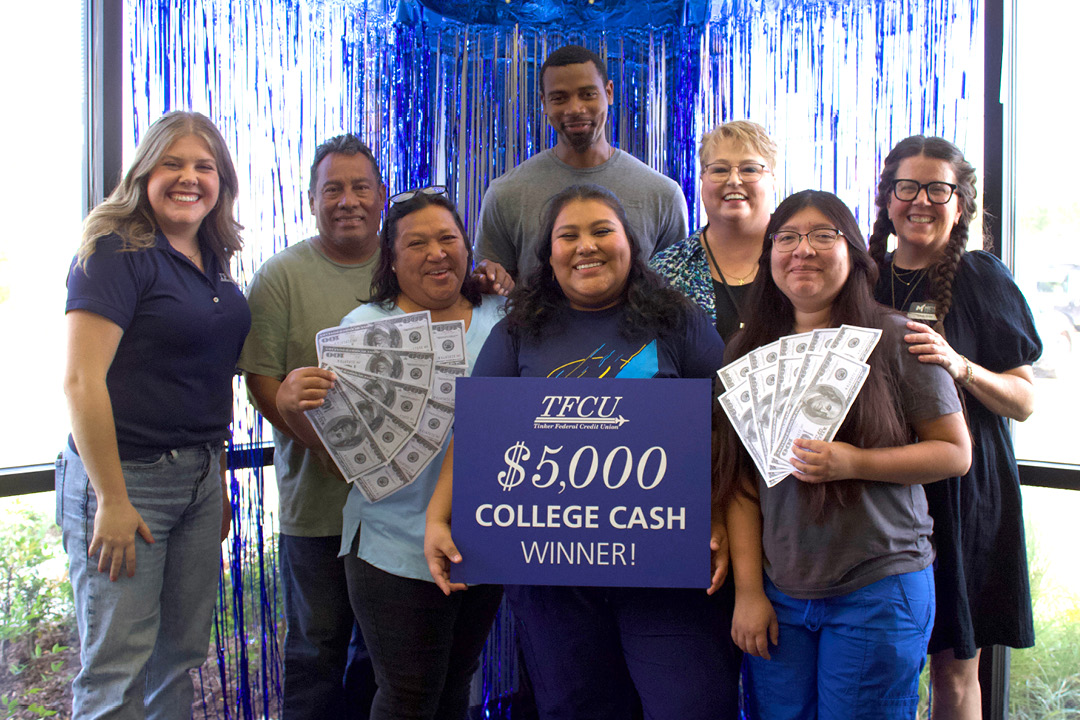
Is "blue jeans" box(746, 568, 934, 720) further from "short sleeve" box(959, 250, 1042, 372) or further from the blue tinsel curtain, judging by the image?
the blue tinsel curtain

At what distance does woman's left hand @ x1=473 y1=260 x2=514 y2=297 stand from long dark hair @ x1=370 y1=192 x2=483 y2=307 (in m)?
0.04

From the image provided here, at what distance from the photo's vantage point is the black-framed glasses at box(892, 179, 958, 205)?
1652mm

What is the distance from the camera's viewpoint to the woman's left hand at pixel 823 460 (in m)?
1.25

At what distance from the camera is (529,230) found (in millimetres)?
2182

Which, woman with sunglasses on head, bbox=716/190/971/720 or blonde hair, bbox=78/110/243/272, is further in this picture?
blonde hair, bbox=78/110/243/272

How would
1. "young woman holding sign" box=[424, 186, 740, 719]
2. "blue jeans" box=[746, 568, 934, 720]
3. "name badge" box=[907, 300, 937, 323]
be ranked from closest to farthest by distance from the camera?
"blue jeans" box=[746, 568, 934, 720] < "young woman holding sign" box=[424, 186, 740, 719] < "name badge" box=[907, 300, 937, 323]

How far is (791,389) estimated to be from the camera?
1.31 m

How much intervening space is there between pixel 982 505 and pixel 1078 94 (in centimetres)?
126

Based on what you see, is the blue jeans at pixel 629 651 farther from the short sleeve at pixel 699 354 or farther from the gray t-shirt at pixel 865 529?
the short sleeve at pixel 699 354

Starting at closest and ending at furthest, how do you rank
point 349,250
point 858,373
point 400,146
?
point 858,373 → point 349,250 → point 400,146

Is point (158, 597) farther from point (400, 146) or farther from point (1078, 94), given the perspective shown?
point (1078, 94)

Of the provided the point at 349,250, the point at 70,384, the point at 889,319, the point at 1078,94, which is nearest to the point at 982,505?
the point at 889,319

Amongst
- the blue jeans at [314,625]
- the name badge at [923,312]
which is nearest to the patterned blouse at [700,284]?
the name badge at [923,312]

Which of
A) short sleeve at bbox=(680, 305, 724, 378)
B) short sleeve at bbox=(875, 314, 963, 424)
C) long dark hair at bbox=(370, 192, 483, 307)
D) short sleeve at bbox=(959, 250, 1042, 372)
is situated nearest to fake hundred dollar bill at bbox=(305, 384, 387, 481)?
long dark hair at bbox=(370, 192, 483, 307)
